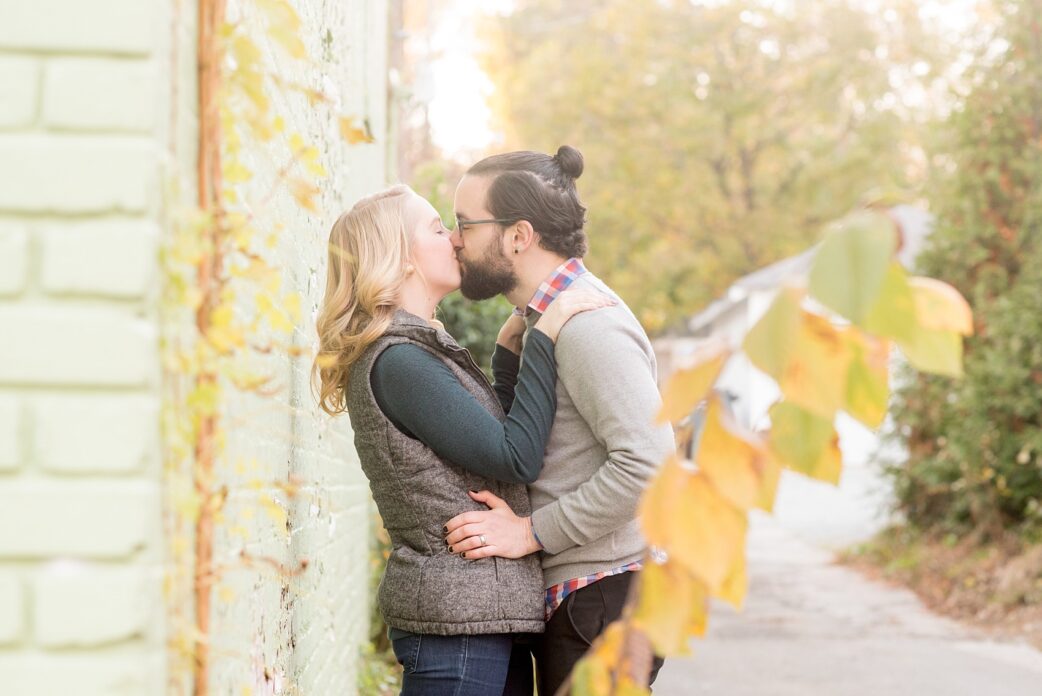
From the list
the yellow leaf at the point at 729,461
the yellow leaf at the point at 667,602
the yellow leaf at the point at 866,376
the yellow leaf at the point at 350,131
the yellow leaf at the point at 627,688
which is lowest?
the yellow leaf at the point at 627,688

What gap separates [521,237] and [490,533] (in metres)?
0.83

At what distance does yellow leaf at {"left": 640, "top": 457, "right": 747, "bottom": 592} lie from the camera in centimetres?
162

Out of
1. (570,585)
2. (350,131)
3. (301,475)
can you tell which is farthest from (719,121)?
(350,131)

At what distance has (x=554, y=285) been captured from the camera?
330 cm

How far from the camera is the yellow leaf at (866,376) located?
1661mm

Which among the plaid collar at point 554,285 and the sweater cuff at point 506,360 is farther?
the sweater cuff at point 506,360

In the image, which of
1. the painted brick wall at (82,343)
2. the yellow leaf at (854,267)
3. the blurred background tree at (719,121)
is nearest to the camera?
the yellow leaf at (854,267)

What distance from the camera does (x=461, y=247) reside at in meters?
3.36

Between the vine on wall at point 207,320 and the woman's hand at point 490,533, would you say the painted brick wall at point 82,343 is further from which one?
the woman's hand at point 490,533

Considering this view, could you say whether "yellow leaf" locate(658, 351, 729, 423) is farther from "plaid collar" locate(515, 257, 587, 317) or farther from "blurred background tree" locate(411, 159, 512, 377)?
"blurred background tree" locate(411, 159, 512, 377)

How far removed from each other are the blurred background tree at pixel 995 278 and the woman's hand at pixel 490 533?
23.7ft

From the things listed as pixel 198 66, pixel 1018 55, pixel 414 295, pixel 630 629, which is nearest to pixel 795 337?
pixel 630 629

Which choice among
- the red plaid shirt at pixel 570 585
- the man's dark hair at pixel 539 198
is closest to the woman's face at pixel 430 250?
the man's dark hair at pixel 539 198

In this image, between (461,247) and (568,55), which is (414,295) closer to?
(461,247)
